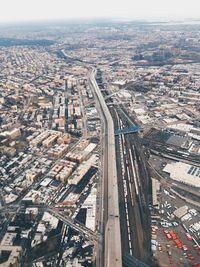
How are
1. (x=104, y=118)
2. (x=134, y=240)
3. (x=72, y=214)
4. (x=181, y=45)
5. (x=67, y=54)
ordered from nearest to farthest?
(x=134, y=240) < (x=72, y=214) < (x=104, y=118) < (x=67, y=54) < (x=181, y=45)

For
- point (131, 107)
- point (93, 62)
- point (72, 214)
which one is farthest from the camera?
point (93, 62)

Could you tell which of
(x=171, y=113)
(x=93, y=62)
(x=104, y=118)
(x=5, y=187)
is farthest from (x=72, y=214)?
(x=93, y=62)

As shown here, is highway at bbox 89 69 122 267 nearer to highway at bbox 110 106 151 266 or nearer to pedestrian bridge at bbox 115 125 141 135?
highway at bbox 110 106 151 266

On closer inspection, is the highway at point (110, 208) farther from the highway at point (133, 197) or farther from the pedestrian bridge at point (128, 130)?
the pedestrian bridge at point (128, 130)

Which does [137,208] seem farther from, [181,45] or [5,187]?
[181,45]

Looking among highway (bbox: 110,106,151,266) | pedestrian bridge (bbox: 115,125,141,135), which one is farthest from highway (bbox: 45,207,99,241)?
pedestrian bridge (bbox: 115,125,141,135)

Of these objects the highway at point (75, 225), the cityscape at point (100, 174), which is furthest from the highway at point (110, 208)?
the highway at point (75, 225)

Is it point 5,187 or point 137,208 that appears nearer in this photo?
point 137,208
